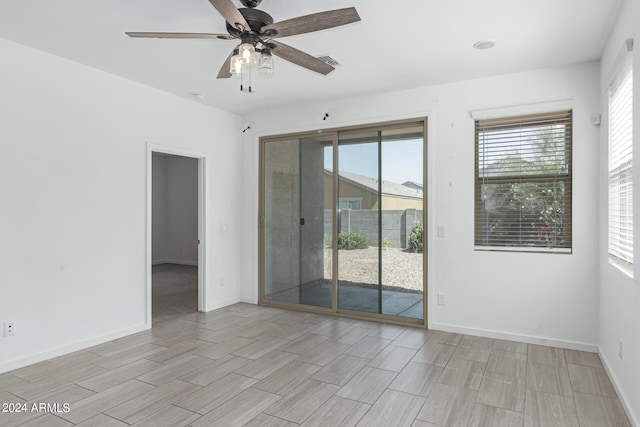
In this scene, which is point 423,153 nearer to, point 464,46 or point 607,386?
point 464,46

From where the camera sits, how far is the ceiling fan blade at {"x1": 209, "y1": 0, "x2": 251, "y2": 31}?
2072mm

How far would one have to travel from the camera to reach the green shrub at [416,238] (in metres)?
4.46

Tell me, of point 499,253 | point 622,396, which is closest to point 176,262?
point 499,253

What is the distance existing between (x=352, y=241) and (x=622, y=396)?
2.92m

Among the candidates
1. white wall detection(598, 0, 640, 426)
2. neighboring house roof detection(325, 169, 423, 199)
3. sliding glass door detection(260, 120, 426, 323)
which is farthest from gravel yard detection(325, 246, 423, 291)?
white wall detection(598, 0, 640, 426)

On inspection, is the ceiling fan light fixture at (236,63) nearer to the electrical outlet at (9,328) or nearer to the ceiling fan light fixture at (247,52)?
the ceiling fan light fixture at (247,52)

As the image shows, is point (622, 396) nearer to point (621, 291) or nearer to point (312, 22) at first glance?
point (621, 291)

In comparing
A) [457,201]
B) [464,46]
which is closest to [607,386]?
[457,201]

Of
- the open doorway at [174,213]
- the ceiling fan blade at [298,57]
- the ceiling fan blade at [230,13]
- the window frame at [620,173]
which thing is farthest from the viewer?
the open doorway at [174,213]

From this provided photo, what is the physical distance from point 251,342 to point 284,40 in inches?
112

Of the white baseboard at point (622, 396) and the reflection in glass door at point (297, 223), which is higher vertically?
the reflection in glass door at point (297, 223)

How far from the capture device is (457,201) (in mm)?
4172

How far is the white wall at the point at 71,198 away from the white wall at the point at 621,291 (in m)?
4.31

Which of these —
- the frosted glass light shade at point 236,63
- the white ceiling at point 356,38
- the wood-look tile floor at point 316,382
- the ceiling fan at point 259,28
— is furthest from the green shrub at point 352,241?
the frosted glass light shade at point 236,63
